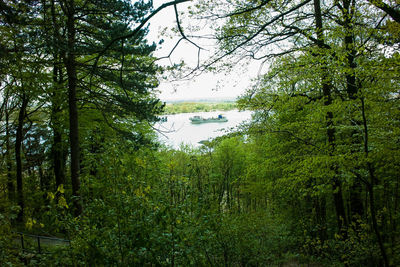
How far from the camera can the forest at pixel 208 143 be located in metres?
2.90

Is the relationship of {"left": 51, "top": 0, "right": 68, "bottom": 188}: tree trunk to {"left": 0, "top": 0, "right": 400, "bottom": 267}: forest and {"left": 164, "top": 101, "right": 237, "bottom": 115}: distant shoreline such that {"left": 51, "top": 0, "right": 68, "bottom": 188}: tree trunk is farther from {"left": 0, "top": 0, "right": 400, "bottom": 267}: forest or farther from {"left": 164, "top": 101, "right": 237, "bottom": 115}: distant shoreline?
{"left": 164, "top": 101, "right": 237, "bottom": 115}: distant shoreline

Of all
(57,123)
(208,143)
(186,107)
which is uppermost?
(186,107)

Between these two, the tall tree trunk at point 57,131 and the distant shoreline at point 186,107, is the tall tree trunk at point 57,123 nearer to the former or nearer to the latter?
the tall tree trunk at point 57,131

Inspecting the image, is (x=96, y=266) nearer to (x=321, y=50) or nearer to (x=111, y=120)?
(x=321, y=50)

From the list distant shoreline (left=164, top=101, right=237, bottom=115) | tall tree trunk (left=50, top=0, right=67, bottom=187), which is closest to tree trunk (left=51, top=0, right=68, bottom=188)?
tall tree trunk (left=50, top=0, right=67, bottom=187)

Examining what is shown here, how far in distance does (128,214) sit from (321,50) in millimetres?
4633

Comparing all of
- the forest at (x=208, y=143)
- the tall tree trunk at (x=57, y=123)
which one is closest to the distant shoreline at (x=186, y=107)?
the forest at (x=208, y=143)

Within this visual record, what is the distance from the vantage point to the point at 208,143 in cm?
830

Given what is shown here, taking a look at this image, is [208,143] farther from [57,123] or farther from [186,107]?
[57,123]

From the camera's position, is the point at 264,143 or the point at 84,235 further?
the point at 264,143

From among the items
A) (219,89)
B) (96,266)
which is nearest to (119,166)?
(96,266)

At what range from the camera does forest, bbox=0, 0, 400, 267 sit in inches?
114

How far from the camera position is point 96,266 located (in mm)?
2793

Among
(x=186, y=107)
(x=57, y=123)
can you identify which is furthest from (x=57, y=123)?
(x=186, y=107)
